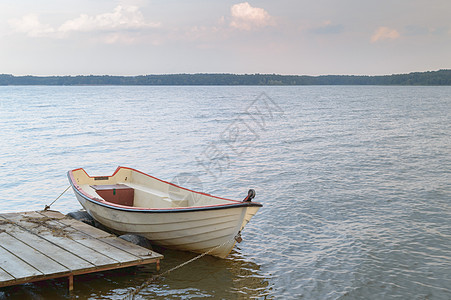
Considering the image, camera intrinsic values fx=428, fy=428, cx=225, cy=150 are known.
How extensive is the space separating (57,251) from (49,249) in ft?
0.63

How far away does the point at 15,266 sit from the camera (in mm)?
6660

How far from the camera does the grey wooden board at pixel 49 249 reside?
22.4 ft

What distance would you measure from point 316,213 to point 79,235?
248 inches

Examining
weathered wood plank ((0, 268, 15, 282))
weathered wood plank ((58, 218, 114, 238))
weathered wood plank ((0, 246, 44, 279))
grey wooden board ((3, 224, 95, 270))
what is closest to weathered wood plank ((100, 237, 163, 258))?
weathered wood plank ((58, 218, 114, 238))

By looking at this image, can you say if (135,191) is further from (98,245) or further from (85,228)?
(98,245)

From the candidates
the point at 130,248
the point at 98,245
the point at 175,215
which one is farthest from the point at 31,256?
the point at 175,215

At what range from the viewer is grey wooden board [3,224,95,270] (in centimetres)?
684

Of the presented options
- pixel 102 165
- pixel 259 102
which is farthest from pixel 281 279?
pixel 259 102

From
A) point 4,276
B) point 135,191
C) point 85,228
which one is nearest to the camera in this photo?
point 4,276

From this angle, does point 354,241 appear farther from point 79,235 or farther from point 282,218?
point 79,235

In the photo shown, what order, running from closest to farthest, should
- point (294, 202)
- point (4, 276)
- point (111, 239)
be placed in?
point (4, 276) → point (111, 239) → point (294, 202)

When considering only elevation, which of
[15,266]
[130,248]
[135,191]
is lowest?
[130,248]

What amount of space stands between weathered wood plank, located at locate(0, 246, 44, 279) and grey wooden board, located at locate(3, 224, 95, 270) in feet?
1.48

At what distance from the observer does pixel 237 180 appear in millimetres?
15859
